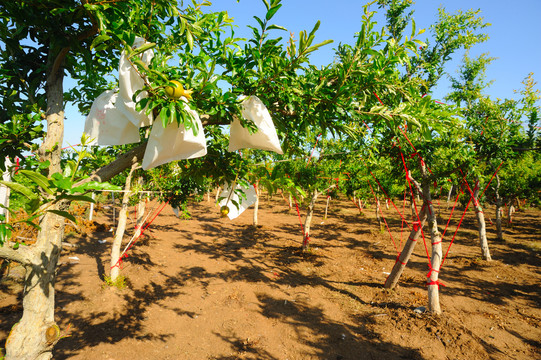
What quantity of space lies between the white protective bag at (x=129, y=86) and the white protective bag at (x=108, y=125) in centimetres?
11

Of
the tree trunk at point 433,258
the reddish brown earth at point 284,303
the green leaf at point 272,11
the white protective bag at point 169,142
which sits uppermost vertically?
the green leaf at point 272,11

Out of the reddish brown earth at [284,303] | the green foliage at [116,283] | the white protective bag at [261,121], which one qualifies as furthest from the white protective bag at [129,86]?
the green foliage at [116,283]

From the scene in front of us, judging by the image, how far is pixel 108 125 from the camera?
172cm

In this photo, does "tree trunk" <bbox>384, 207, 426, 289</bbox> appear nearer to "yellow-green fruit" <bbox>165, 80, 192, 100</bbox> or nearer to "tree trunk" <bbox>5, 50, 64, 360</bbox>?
"yellow-green fruit" <bbox>165, 80, 192, 100</bbox>

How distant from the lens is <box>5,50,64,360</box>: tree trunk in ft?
6.41

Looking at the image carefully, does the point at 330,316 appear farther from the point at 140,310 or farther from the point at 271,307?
the point at 140,310

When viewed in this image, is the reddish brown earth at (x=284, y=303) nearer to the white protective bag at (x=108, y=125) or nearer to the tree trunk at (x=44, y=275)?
the tree trunk at (x=44, y=275)

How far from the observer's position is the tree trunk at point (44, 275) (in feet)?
6.41

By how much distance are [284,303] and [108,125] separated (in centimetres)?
595

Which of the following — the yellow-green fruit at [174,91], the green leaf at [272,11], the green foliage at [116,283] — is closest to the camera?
the yellow-green fruit at [174,91]

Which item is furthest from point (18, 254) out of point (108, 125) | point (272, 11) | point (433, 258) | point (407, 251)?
point (407, 251)

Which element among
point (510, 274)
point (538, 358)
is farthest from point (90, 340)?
point (510, 274)

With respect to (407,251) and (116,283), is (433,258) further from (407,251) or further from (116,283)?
(116,283)

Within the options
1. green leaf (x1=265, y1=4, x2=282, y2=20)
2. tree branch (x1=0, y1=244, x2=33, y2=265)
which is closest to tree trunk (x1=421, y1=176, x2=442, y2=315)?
green leaf (x1=265, y1=4, x2=282, y2=20)
